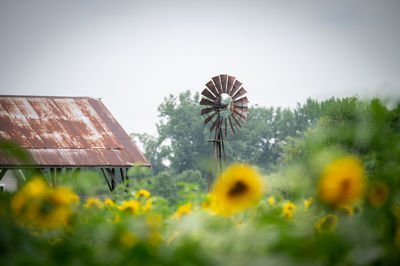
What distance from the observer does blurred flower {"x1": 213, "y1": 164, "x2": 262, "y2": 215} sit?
1.35m

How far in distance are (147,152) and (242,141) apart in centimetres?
916

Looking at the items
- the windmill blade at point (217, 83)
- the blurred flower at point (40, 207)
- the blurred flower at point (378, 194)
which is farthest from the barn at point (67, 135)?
the blurred flower at point (378, 194)

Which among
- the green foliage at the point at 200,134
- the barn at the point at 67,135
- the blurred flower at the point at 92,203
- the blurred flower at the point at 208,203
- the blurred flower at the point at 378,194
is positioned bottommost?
the blurred flower at the point at 378,194

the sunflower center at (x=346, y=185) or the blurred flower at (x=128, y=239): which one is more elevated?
the sunflower center at (x=346, y=185)

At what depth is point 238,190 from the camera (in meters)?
1.36

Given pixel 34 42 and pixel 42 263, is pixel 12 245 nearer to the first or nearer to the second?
pixel 42 263

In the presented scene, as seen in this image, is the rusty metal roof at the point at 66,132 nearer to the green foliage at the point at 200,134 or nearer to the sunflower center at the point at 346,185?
the sunflower center at the point at 346,185

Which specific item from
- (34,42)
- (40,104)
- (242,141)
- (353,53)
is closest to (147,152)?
(242,141)

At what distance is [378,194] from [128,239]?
71 centimetres

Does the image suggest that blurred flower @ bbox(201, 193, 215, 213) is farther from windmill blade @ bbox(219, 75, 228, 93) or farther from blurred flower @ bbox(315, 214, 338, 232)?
windmill blade @ bbox(219, 75, 228, 93)

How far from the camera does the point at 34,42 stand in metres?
197

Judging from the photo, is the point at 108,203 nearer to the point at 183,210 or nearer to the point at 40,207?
the point at 183,210

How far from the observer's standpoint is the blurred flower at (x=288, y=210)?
1957 millimetres

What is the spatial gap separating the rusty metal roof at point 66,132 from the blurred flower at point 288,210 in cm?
1116
